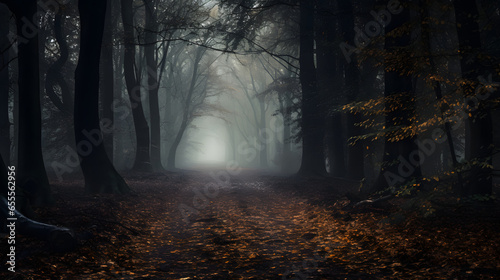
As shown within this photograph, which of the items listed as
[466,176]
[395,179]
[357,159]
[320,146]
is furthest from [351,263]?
[320,146]

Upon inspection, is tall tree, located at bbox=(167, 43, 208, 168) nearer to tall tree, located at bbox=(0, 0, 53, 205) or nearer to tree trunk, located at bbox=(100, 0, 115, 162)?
tree trunk, located at bbox=(100, 0, 115, 162)

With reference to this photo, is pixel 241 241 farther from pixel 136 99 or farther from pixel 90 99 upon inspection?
pixel 136 99

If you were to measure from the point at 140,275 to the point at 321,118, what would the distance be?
14288 mm

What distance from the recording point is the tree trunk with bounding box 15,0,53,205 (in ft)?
26.7

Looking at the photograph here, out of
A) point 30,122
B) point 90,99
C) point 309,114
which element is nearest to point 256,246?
point 30,122

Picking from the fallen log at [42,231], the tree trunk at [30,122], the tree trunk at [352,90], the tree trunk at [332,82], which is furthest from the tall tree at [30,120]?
the tree trunk at [332,82]

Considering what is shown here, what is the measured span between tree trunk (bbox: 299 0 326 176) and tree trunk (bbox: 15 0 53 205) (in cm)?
1238

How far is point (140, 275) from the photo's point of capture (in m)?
4.64

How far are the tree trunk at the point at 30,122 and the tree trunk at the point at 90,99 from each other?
5.60 feet

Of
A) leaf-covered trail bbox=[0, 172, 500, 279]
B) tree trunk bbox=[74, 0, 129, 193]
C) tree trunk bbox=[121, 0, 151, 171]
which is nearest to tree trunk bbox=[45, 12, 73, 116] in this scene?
tree trunk bbox=[121, 0, 151, 171]

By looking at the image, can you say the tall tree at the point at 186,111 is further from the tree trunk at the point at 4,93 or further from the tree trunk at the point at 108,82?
the tree trunk at the point at 4,93

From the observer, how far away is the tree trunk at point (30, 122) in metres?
8.12

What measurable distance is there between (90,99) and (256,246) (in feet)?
24.5

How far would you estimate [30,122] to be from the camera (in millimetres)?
8258
